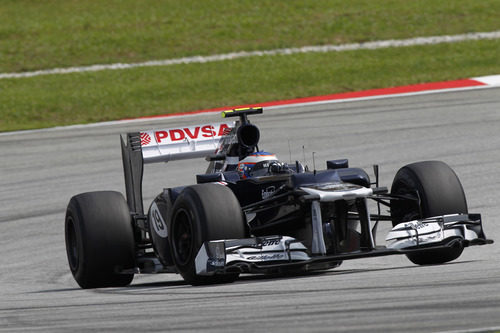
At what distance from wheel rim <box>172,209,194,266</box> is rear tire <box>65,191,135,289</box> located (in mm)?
1054

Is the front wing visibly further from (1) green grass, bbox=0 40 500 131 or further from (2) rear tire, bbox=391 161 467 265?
(1) green grass, bbox=0 40 500 131

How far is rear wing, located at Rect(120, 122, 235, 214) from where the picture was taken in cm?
1039

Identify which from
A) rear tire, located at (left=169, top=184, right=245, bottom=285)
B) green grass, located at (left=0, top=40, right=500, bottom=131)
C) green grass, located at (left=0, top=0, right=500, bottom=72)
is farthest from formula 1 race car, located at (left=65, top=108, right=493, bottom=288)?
green grass, located at (left=0, top=0, right=500, bottom=72)

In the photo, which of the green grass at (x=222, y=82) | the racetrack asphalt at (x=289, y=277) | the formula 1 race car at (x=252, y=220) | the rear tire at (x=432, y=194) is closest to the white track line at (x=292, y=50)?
the green grass at (x=222, y=82)

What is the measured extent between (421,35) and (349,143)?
46.1 feet

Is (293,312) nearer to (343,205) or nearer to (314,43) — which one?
(343,205)

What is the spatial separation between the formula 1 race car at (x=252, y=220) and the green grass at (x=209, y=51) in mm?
13516

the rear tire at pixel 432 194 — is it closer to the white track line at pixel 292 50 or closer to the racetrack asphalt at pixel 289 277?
the racetrack asphalt at pixel 289 277

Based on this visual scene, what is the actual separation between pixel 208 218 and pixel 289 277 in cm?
111

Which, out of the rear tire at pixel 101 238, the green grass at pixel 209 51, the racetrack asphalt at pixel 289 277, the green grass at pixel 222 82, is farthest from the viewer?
the green grass at pixel 209 51

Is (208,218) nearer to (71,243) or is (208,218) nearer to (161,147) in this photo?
(71,243)

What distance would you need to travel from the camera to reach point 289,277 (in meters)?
8.65

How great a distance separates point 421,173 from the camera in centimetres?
902

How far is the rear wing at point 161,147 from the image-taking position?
1039cm
